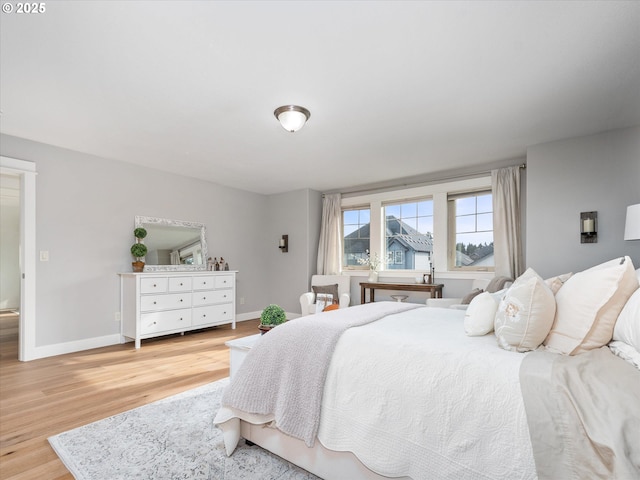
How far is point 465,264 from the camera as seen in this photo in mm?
4938

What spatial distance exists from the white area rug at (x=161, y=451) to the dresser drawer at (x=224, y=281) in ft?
9.39

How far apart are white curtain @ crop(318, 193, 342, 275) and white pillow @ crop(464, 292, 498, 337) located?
421 centimetres

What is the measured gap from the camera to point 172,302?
15.3 feet

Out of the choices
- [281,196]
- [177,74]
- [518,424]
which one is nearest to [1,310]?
[281,196]

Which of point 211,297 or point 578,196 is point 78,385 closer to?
point 211,297

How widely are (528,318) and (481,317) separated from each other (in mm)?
291

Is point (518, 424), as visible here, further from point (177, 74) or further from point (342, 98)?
point (177, 74)

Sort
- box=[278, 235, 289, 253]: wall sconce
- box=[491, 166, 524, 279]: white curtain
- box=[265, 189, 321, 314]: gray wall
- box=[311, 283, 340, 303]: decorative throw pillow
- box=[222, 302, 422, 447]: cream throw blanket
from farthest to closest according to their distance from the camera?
box=[278, 235, 289, 253]: wall sconce < box=[265, 189, 321, 314]: gray wall < box=[311, 283, 340, 303]: decorative throw pillow < box=[491, 166, 524, 279]: white curtain < box=[222, 302, 422, 447]: cream throw blanket

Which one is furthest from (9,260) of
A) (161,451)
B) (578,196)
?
(578,196)

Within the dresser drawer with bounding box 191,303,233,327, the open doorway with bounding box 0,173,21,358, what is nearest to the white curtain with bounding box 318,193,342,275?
the dresser drawer with bounding box 191,303,233,327

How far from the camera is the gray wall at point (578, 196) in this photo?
10.8 ft

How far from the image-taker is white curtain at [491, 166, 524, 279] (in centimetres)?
425

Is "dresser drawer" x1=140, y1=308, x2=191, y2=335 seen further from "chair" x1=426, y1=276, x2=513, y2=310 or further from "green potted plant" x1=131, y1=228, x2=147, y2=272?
"chair" x1=426, y1=276, x2=513, y2=310

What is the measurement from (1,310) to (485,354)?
10.1 metres
